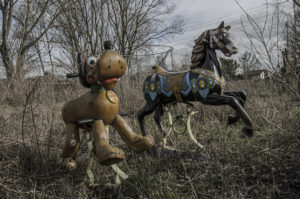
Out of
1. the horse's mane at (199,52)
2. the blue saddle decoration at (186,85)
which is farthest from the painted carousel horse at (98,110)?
the horse's mane at (199,52)

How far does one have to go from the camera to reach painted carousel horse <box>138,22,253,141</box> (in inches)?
78.2

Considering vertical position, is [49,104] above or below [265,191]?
above

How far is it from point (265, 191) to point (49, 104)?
3078 mm

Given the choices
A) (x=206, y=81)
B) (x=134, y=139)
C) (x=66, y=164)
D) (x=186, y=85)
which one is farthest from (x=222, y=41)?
(x=66, y=164)

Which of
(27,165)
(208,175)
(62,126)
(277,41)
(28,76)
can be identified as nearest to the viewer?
(277,41)

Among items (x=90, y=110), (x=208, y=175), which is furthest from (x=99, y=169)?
(x=208, y=175)

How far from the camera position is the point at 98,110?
143 centimetres

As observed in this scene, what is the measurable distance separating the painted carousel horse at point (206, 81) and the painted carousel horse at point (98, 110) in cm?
77

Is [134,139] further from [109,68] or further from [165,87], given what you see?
[165,87]

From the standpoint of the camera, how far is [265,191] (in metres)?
1.46

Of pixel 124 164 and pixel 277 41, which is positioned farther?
pixel 124 164

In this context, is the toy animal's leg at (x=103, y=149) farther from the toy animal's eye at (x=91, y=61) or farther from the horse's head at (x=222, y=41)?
the horse's head at (x=222, y=41)

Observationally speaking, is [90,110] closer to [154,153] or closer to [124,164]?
[124,164]

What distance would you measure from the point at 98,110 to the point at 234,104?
3.63 feet
